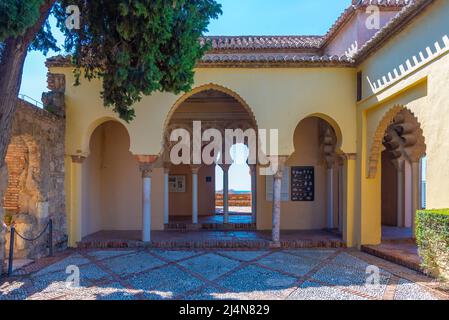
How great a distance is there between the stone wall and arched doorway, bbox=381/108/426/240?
8.72m

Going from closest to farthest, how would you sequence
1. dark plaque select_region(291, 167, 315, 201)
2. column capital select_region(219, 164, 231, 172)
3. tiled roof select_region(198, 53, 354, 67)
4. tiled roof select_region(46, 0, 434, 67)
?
tiled roof select_region(46, 0, 434, 67)
tiled roof select_region(198, 53, 354, 67)
dark plaque select_region(291, 167, 315, 201)
column capital select_region(219, 164, 231, 172)

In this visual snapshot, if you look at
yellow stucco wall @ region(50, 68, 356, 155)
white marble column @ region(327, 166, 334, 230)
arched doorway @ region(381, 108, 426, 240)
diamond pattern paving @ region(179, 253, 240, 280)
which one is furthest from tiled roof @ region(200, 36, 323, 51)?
diamond pattern paving @ region(179, 253, 240, 280)

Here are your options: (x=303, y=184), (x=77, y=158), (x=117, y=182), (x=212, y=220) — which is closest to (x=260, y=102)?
(x=303, y=184)

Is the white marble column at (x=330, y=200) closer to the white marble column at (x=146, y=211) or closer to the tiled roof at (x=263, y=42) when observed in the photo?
the tiled roof at (x=263, y=42)

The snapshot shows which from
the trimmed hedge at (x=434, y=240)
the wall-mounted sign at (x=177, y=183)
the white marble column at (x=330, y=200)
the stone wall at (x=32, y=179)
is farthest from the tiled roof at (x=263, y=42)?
the trimmed hedge at (x=434, y=240)

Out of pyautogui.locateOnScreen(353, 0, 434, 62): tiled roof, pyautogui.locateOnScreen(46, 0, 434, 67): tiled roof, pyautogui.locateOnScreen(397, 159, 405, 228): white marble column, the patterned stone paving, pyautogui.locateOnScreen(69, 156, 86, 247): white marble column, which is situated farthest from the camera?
pyautogui.locateOnScreen(397, 159, 405, 228): white marble column

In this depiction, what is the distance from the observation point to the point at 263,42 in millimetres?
12398

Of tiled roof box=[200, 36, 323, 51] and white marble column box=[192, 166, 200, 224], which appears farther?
tiled roof box=[200, 36, 323, 51]

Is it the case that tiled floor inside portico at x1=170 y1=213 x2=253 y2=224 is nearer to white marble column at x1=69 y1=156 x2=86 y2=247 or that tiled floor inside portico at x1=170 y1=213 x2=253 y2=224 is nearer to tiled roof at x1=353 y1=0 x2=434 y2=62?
white marble column at x1=69 y1=156 x2=86 y2=247

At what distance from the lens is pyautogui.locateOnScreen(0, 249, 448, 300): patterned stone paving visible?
5137 millimetres

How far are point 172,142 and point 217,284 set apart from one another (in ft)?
21.9

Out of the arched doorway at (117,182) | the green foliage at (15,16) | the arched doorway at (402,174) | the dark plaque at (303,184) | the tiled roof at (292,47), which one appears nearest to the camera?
the green foliage at (15,16)

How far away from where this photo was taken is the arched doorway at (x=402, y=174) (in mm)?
10023

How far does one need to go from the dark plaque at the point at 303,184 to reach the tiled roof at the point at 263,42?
14.6 ft
